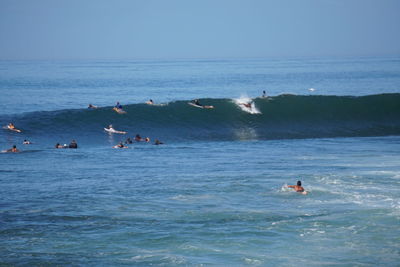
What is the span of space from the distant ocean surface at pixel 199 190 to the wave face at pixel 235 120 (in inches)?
6.1

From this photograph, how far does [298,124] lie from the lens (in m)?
45.3

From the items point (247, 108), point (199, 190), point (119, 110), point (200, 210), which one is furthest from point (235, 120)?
point (200, 210)

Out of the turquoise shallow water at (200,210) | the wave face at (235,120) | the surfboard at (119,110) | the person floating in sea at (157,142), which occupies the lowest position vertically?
the turquoise shallow water at (200,210)

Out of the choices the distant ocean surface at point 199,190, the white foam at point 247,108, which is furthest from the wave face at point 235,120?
the white foam at point 247,108

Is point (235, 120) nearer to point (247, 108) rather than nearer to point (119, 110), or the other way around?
point (247, 108)

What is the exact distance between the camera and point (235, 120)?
4556 cm

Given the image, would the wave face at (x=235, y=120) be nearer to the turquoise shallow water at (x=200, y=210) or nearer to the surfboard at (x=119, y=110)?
the surfboard at (x=119, y=110)

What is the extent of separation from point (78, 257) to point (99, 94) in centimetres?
5932

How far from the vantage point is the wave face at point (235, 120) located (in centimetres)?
4153

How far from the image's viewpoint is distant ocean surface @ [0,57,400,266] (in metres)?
16.2

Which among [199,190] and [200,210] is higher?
[199,190]

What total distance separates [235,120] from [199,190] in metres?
23.2

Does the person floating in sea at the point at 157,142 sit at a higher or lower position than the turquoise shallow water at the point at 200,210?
higher

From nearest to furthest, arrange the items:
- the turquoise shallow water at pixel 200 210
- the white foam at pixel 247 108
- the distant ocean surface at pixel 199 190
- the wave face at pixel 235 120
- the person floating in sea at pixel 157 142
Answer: the turquoise shallow water at pixel 200 210 → the distant ocean surface at pixel 199 190 → the person floating in sea at pixel 157 142 → the wave face at pixel 235 120 → the white foam at pixel 247 108
